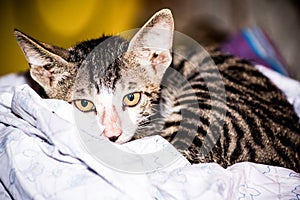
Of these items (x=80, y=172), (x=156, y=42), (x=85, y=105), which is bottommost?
(x=80, y=172)

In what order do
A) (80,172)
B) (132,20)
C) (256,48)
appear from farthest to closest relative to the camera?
(132,20) < (256,48) < (80,172)

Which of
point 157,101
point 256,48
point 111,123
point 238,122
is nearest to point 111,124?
point 111,123

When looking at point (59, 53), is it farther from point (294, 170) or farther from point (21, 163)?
point (294, 170)

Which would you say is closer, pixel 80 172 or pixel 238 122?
pixel 80 172

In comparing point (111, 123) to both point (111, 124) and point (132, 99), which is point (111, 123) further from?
point (132, 99)

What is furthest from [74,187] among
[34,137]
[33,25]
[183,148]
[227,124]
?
[33,25]

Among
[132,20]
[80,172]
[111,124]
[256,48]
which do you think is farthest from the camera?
[132,20]

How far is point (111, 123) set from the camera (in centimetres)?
113

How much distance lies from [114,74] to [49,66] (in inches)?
8.2

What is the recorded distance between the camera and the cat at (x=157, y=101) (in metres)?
1.17

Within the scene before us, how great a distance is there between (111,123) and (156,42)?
307 mm

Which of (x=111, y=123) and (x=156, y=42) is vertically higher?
(x=156, y=42)

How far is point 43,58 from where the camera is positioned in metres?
1.20

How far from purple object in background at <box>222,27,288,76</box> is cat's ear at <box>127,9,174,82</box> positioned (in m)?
0.87
